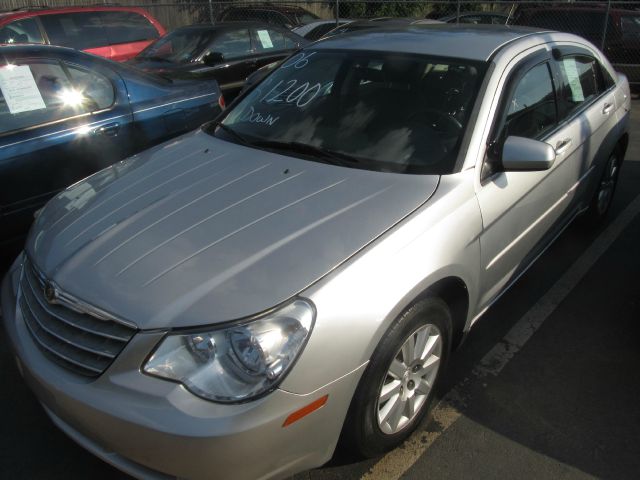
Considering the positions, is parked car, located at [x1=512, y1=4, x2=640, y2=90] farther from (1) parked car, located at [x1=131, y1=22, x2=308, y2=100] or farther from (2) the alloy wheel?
(2) the alloy wheel

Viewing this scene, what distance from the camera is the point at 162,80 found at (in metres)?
4.92

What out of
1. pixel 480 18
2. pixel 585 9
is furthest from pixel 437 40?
pixel 480 18

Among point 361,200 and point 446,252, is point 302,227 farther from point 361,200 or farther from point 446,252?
point 446,252

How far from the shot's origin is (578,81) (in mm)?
3785

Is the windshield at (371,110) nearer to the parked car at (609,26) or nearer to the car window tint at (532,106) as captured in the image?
the car window tint at (532,106)

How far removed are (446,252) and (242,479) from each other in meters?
1.17

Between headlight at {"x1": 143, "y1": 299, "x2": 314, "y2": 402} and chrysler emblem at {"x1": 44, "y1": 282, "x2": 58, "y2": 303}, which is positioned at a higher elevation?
chrysler emblem at {"x1": 44, "y1": 282, "x2": 58, "y2": 303}

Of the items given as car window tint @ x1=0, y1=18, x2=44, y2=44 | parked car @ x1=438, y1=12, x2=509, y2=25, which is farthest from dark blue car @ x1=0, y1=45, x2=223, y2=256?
parked car @ x1=438, y1=12, x2=509, y2=25

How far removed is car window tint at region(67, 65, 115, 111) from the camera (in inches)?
168

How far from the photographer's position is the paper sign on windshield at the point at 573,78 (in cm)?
362

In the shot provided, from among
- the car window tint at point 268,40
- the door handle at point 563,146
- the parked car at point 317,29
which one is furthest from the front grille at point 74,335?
the parked car at point 317,29

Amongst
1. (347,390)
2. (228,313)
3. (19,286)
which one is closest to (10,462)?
(19,286)

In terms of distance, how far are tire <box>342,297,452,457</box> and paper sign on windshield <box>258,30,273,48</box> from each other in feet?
22.9

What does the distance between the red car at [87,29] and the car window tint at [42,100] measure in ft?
13.8
